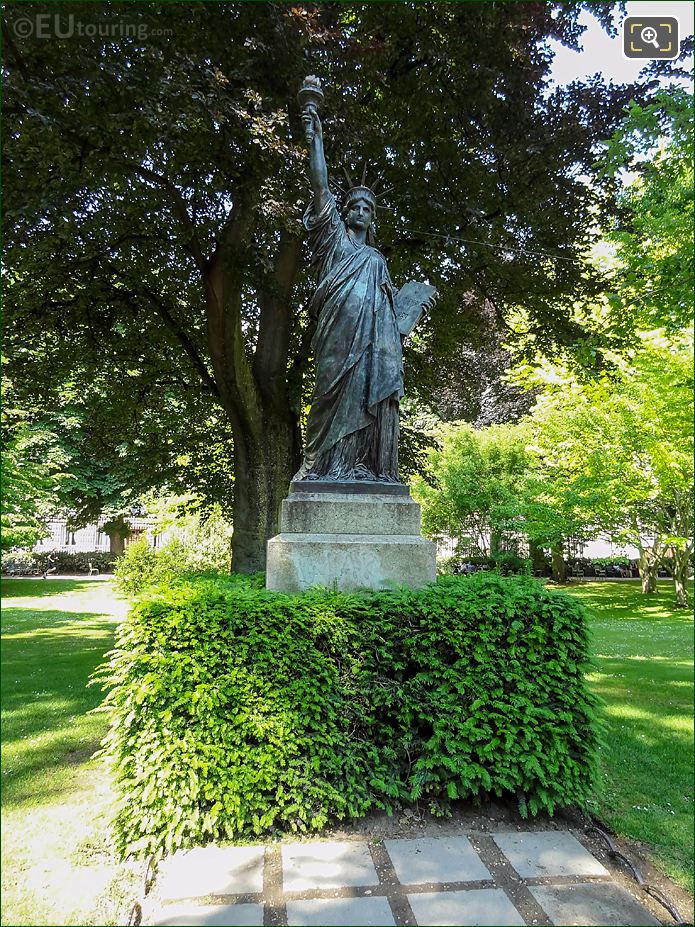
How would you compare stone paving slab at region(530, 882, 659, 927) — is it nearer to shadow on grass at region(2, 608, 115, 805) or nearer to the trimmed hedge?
the trimmed hedge

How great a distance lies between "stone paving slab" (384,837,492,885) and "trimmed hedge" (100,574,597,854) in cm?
25

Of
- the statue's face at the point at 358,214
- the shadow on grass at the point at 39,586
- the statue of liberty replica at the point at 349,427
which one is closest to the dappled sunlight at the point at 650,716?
the statue of liberty replica at the point at 349,427

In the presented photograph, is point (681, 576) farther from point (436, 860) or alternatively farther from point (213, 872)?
point (213, 872)

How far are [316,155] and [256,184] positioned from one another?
114 inches

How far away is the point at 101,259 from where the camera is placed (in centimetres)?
846

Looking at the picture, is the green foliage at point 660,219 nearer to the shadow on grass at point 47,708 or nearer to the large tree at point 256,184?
the large tree at point 256,184

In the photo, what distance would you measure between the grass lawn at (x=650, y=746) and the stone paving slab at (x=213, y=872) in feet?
7.01

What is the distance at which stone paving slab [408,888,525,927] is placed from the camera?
8.23 ft

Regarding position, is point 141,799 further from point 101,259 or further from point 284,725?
point 101,259

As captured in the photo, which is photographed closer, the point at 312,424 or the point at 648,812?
the point at 648,812

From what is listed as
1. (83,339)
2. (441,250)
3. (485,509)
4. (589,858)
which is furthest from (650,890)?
(485,509)

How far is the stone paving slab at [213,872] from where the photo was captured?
2695mm

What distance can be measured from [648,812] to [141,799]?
10.1 feet

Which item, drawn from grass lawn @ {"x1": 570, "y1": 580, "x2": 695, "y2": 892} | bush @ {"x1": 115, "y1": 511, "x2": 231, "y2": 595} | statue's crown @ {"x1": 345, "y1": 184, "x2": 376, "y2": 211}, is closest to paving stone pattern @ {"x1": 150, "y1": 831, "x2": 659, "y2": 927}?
grass lawn @ {"x1": 570, "y1": 580, "x2": 695, "y2": 892}
